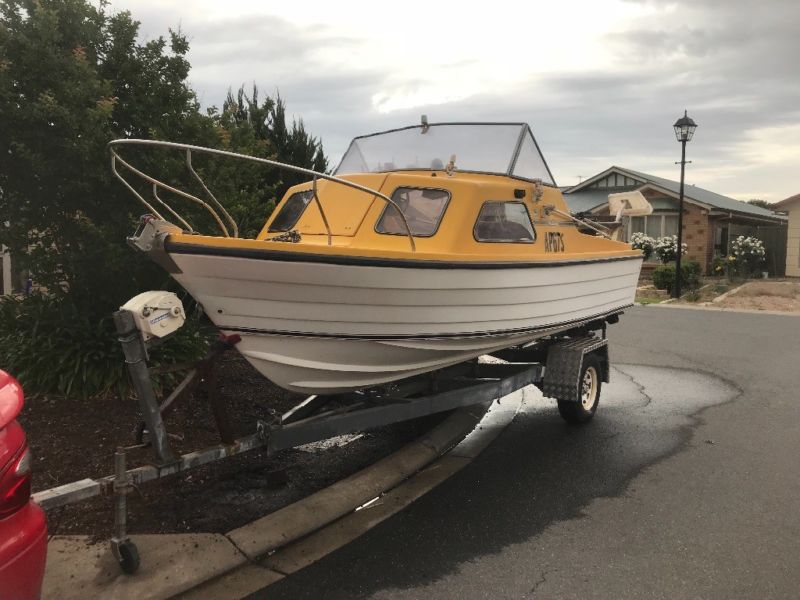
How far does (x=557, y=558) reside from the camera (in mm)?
3576

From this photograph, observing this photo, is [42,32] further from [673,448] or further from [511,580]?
[673,448]

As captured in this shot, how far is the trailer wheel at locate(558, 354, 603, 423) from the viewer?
19.5 feet

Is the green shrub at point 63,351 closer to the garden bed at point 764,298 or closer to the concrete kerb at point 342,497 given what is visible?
the concrete kerb at point 342,497

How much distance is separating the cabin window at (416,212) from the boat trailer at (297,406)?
49.7 inches

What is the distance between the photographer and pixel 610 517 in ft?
13.4

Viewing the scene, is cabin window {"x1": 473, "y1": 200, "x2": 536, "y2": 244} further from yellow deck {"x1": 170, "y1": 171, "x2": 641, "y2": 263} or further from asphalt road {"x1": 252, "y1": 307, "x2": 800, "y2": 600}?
asphalt road {"x1": 252, "y1": 307, "x2": 800, "y2": 600}

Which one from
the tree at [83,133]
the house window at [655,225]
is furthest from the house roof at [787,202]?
the tree at [83,133]

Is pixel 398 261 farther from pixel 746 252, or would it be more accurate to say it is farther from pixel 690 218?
pixel 746 252

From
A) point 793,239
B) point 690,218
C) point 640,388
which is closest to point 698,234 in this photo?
point 690,218

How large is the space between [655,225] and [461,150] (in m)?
21.2

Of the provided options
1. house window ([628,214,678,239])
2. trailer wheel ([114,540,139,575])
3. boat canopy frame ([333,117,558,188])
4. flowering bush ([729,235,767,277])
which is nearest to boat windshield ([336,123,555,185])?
boat canopy frame ([333,117,558,188])

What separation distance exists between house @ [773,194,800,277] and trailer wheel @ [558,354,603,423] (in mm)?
22757

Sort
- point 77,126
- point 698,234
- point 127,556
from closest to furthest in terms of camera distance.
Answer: point 127,556
point 77,126
point 698,234

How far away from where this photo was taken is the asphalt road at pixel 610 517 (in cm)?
331
